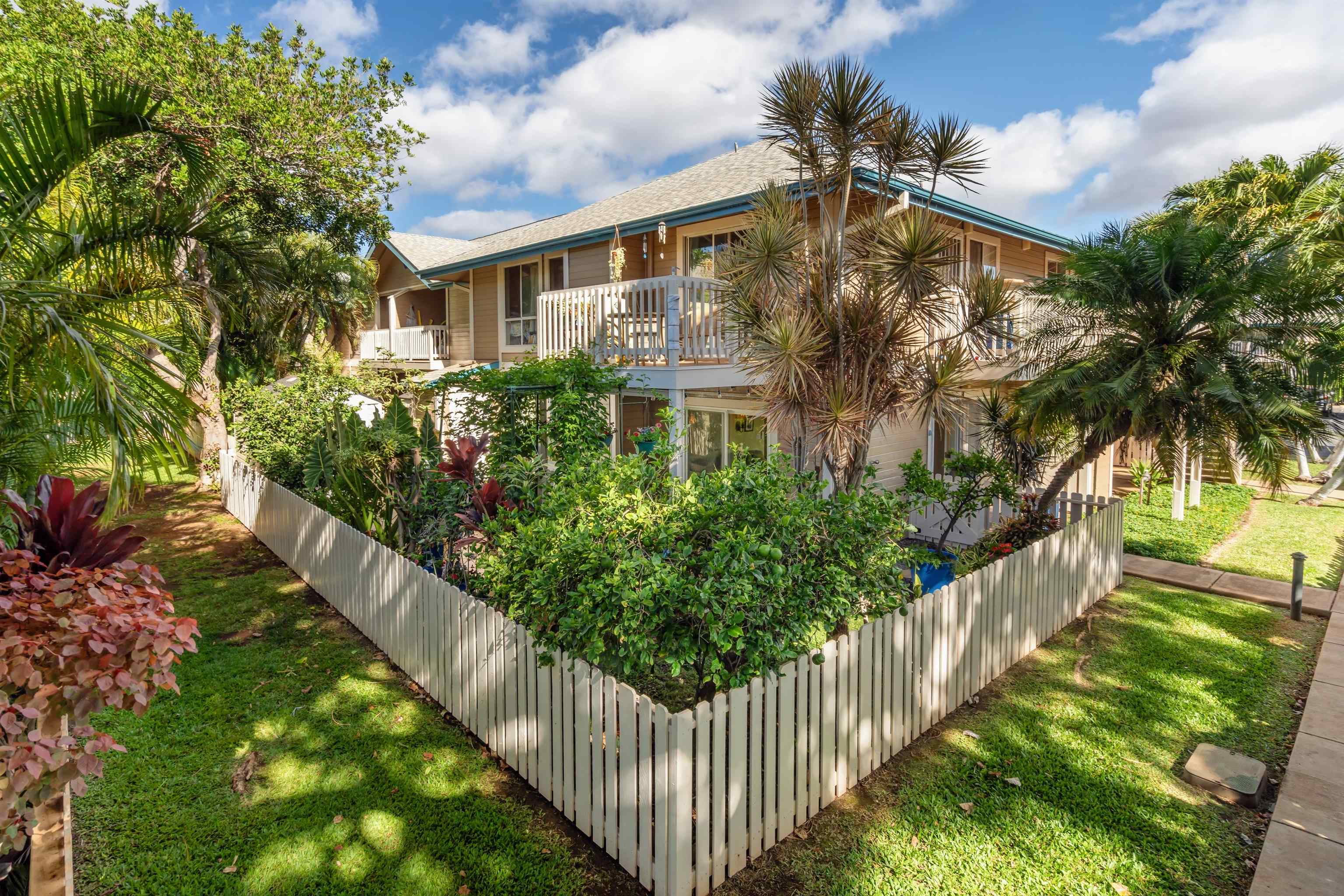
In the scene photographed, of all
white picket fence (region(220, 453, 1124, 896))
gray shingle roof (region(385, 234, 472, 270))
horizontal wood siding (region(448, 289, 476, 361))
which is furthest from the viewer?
gray shingle roof (region(385, 234, 472, 270))

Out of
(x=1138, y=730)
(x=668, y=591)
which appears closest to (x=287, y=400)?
(x=668, y=591)

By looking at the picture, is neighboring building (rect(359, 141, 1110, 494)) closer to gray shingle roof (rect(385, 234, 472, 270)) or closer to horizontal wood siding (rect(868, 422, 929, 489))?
horizontal wood siding (rect(868, 422, 929, 489))

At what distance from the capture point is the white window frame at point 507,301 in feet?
58.2

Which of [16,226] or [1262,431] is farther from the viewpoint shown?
[1262,431]

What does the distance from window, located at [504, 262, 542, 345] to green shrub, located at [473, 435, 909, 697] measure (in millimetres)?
13364

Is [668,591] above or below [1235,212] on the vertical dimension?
below

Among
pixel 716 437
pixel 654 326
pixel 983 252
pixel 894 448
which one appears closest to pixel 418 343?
pixel 716 437

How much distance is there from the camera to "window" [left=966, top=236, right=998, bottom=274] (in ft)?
50.9

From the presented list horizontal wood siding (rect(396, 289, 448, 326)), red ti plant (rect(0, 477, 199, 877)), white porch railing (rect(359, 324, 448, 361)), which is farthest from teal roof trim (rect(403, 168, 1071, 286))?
horizontal wood siding (rect(396, 289, 448, 326))

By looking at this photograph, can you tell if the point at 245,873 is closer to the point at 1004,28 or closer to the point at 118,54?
the point at 118,54

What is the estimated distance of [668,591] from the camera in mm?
4277

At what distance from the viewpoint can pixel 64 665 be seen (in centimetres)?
299

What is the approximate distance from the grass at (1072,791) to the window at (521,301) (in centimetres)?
1440

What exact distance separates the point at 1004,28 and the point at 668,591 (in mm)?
14023
